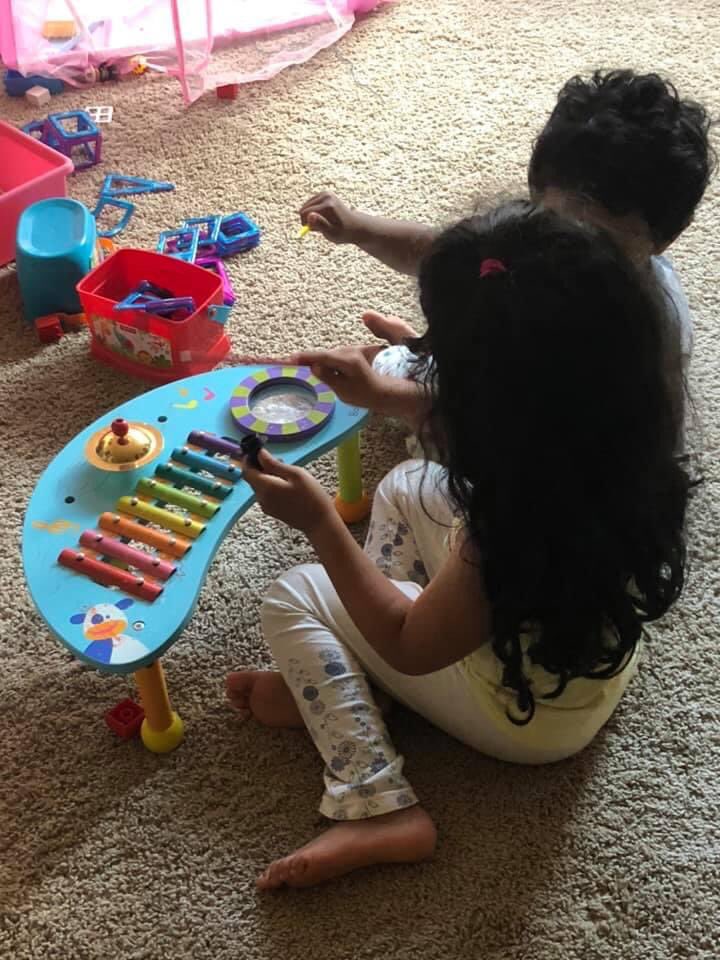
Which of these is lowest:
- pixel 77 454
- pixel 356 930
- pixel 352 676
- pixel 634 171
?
pixel 356 930

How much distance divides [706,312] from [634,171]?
1.82 feet

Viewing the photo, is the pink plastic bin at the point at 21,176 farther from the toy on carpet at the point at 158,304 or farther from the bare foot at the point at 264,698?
the bare foot at the point at 264,698

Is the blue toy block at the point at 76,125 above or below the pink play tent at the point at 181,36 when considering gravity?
below

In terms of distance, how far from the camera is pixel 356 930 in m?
0.98

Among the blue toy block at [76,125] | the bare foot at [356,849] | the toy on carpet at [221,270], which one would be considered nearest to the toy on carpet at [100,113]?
the blue toy block at [76,125]

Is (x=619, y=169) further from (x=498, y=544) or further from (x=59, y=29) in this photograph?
(x=59, y=29)

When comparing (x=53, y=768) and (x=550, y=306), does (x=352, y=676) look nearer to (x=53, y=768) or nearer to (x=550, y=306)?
(x=53, y=768)

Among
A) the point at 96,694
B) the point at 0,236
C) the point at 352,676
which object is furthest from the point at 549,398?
the point at 0,236

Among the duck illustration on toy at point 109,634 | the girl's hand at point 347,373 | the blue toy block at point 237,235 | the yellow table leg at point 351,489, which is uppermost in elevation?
the girl's hand at point 347,373

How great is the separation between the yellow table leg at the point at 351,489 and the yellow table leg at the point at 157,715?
1.12 ft

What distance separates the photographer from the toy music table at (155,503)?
3.34ft

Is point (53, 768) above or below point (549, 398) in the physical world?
below

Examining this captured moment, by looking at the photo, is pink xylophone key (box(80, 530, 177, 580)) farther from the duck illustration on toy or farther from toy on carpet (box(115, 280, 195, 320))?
toy on carpet (box(115, 280, 195, 320))

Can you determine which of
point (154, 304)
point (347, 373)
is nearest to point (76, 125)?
point (154, 304)
